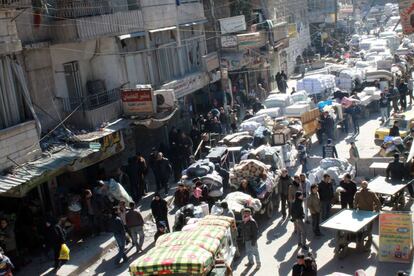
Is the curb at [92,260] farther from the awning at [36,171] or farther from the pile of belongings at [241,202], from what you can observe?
the pile of belongings at [241,202]

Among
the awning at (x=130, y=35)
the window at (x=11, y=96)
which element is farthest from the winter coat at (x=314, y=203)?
the awning at (x=130, y=35)

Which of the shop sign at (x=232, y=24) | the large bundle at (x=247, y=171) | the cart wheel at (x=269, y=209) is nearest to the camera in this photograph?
the cart wheel at (x=269, y=209)

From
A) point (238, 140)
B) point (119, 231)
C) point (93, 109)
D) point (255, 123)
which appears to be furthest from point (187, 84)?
point (119, 231)

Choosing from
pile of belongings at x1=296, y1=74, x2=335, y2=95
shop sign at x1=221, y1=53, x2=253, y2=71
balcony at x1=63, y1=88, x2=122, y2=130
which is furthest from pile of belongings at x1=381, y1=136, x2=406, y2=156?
shop sign at x1=221, y1=53, x2=253, y2=71

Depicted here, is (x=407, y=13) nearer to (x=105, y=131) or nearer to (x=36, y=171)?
(x=105, y=131)

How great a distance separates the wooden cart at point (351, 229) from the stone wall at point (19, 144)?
791 centimetres

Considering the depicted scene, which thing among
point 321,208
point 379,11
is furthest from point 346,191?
point 379,11

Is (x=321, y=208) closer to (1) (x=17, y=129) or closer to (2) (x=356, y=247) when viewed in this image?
(2) (x=356, y=247)

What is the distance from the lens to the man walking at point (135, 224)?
52.8ft

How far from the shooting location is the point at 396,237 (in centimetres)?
1363

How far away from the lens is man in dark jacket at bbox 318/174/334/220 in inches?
623

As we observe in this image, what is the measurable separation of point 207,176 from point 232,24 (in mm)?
16715

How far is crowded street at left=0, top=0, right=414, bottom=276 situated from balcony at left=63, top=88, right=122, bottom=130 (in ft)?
0.17

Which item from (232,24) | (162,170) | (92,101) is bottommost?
(162,170)
